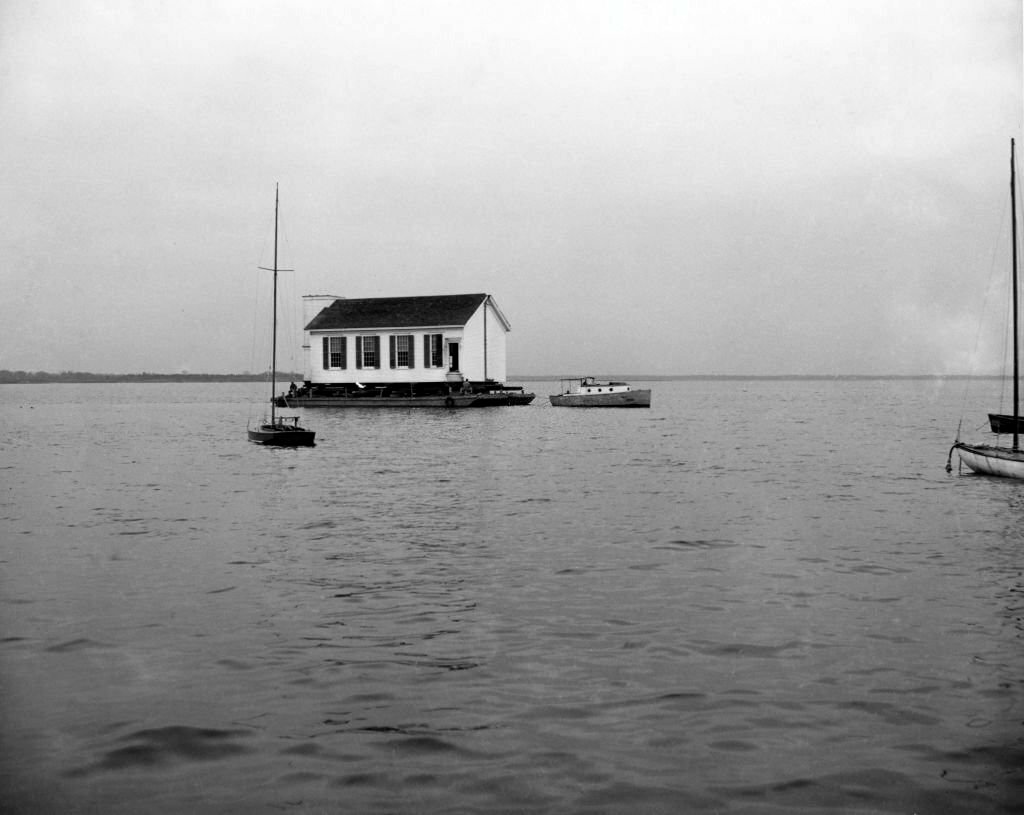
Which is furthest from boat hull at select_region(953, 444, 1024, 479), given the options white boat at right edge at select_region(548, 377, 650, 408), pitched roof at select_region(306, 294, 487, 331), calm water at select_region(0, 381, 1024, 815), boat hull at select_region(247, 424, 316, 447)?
white boat at right edge at select_region(548, 377, 650, 408)

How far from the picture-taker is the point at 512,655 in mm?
8727

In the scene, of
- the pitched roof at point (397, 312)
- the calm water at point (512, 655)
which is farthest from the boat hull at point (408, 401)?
the calm water at point (512, 655)

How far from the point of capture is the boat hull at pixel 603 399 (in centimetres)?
7362

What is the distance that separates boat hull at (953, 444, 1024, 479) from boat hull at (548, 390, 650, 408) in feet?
154

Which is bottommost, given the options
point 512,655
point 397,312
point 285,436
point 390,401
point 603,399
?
point 512,655

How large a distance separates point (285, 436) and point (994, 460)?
23.2 metres

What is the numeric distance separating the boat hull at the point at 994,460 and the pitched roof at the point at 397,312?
38.5m

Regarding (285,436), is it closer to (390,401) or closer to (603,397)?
(390,401)

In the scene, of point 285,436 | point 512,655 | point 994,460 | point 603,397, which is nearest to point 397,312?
point 603,397

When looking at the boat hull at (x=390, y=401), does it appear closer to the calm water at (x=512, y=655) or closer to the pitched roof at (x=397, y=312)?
the pitched roof at (x=397, y=312)

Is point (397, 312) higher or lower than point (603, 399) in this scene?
higher

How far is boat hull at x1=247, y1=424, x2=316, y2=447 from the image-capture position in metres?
35.3

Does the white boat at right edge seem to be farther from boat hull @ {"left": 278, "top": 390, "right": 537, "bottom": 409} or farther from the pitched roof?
the pitched roof

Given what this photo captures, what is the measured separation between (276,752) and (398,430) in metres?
39.6
